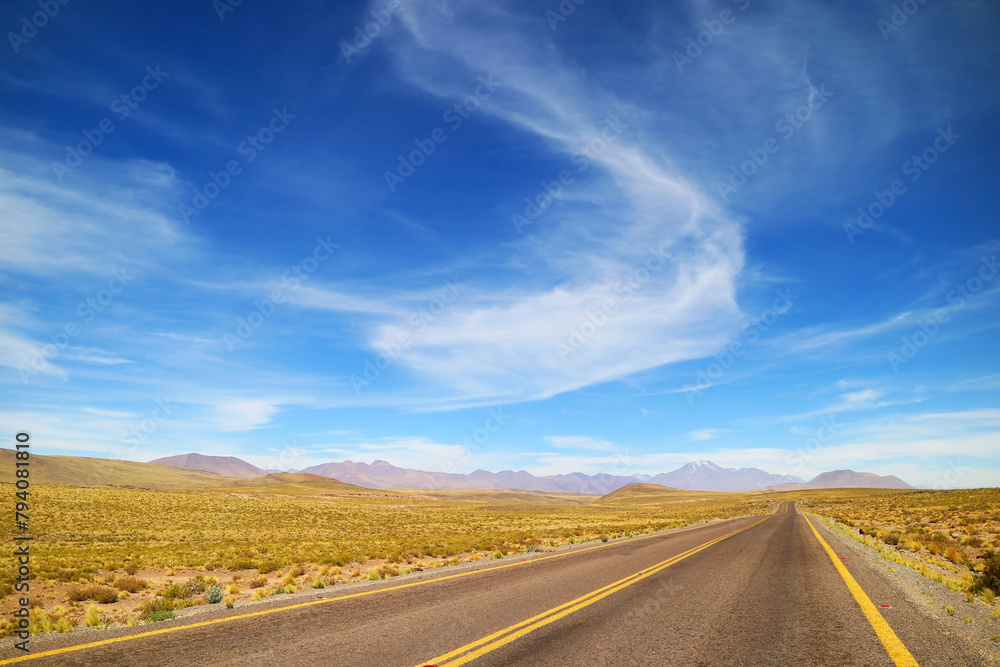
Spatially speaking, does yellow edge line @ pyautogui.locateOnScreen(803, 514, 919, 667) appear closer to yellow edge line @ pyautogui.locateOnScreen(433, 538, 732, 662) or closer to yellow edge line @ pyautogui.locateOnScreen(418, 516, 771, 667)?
yellow edge line @ pyautogui.locateOnScreen(418, 516, 771, 667)

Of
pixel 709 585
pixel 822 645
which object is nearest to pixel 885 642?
pixel 822 645

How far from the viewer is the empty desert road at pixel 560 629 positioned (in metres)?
5.84

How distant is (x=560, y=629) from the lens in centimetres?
711

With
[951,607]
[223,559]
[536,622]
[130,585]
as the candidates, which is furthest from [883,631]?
[223,559]

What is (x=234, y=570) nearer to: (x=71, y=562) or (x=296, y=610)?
(x=71, y=562)

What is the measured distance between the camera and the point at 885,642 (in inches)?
247

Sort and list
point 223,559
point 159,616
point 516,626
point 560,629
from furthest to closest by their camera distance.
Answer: point 223,559, point 159,616, point 516,626, point 560,629

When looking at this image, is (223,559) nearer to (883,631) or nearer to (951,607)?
(883,631)

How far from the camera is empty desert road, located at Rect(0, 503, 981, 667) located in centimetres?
584

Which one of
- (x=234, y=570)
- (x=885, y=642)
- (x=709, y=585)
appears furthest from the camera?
(x=234, y=570)

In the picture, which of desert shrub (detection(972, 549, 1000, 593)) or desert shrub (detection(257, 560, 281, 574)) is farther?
desert shrub (detection(257, 560, 281, 574))

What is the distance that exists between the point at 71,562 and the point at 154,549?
202 inches

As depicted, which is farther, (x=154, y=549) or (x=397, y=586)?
(x=154, y=549)

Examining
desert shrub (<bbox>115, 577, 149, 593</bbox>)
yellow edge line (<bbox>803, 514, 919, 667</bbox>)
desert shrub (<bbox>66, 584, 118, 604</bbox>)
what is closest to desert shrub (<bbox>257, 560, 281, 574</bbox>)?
desert shrub (<bbox>115, 577, 149, 593</bbox>)
